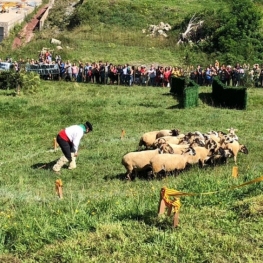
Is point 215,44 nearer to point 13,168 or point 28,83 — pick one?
point 28,83

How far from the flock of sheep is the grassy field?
366 mm

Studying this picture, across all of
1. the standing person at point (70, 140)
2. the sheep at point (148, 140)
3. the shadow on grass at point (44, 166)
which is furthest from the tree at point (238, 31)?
the standing person at point (70, 140)

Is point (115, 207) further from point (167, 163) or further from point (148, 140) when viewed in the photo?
point (148, 140)

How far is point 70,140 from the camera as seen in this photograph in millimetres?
15875

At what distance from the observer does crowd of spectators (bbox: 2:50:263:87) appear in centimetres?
3334

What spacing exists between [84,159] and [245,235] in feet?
31.5

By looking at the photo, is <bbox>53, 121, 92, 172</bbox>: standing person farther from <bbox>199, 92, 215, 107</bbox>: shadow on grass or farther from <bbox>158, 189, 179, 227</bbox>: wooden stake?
<bbox>199, 92, 215, 107</bbox>: shadow on grass

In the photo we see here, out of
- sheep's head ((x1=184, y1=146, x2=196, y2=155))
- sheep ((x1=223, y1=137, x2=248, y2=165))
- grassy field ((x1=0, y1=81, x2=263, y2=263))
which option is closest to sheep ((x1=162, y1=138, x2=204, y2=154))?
sheep's head ((x1=184, y1=146, x2=196, y2=155))

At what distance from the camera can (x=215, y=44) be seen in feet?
149

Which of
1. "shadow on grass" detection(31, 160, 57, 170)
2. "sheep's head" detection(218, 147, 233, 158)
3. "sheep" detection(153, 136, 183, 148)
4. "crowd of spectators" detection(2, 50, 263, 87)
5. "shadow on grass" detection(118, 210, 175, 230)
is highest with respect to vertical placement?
"crowd of spectators" detection(2, 50, 263, 87)

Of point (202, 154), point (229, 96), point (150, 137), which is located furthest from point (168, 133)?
point (229, 96)

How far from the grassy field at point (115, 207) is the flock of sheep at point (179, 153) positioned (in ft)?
1.20

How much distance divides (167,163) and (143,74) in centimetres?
2063

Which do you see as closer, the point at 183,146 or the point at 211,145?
the point at 183,146
